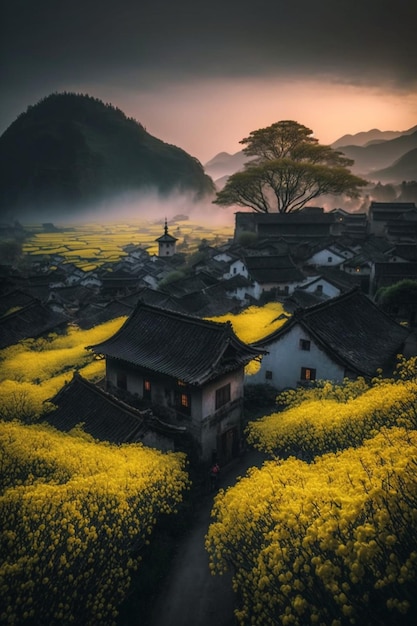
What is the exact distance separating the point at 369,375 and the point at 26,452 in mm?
18188

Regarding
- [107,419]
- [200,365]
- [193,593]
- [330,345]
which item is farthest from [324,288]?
[193,593]

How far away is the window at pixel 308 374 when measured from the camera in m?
25.4

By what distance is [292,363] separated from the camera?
2625 cm

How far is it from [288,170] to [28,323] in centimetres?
5156

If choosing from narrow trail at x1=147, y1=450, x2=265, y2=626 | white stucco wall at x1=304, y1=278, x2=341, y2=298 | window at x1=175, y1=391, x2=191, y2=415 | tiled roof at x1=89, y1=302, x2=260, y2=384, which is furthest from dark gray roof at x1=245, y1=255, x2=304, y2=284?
narrow trail at x1=147, y1=450, x2=265, y2=626

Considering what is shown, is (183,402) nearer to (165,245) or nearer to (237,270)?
(237,270)

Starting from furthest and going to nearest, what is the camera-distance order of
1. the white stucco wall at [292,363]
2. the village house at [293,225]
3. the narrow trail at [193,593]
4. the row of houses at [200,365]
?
1. the village house at [293,225]
2. the white stucco wall at [292,363]
3. the row of houses at [200,365]
4. the narrow trail at [193,593]

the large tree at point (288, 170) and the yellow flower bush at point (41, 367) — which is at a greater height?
the large tree at point (288, 170)

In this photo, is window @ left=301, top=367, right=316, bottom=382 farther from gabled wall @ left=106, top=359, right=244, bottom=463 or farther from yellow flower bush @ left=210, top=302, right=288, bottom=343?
yellow flower bush @ left=210, top=302, right=288, bottom=343

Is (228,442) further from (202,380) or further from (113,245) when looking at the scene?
(113,245)

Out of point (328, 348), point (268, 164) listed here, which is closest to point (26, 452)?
point (328, 348)

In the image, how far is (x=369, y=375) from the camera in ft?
76.3

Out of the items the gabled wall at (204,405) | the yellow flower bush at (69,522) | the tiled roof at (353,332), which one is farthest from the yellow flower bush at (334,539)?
the tiled roof at (353,332)

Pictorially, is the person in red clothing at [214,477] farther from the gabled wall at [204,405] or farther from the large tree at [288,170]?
the large tree at [288,170]
